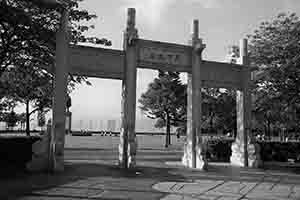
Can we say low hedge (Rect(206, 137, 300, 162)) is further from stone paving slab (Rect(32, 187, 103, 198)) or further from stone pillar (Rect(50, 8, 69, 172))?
stone paving slab (Rect(32, 187, 103, 198))

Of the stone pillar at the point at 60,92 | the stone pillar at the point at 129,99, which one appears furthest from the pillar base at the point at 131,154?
the stone pillar at the point at 60,92

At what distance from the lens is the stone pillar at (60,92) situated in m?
11.9

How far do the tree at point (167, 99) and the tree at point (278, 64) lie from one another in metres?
15.2

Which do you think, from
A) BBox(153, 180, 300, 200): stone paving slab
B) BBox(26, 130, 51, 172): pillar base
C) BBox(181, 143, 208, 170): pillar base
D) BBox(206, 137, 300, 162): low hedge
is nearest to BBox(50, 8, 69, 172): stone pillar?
BBox(26, 130, 51, 172): pillar base

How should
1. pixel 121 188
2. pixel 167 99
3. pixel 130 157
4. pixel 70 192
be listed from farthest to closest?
pixel 167 99 < pixel 130 157 < pixel 121 188 < pixel 70 192

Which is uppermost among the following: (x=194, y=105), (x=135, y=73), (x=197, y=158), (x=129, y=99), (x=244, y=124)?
(x=135, y=73)

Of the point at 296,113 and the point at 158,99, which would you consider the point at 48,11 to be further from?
the point at 158,99

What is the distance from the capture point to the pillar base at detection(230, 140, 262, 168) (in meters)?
15.8

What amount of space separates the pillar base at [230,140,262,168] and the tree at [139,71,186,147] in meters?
15.2

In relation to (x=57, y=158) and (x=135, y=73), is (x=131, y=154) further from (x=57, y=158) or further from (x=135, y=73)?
(x=135, y=73)

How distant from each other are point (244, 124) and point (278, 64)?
3.96m

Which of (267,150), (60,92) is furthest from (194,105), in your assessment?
(267,150)

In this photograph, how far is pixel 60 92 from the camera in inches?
481

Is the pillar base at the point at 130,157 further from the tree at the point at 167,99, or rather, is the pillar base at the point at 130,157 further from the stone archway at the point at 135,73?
the tree at the point at 167,99
